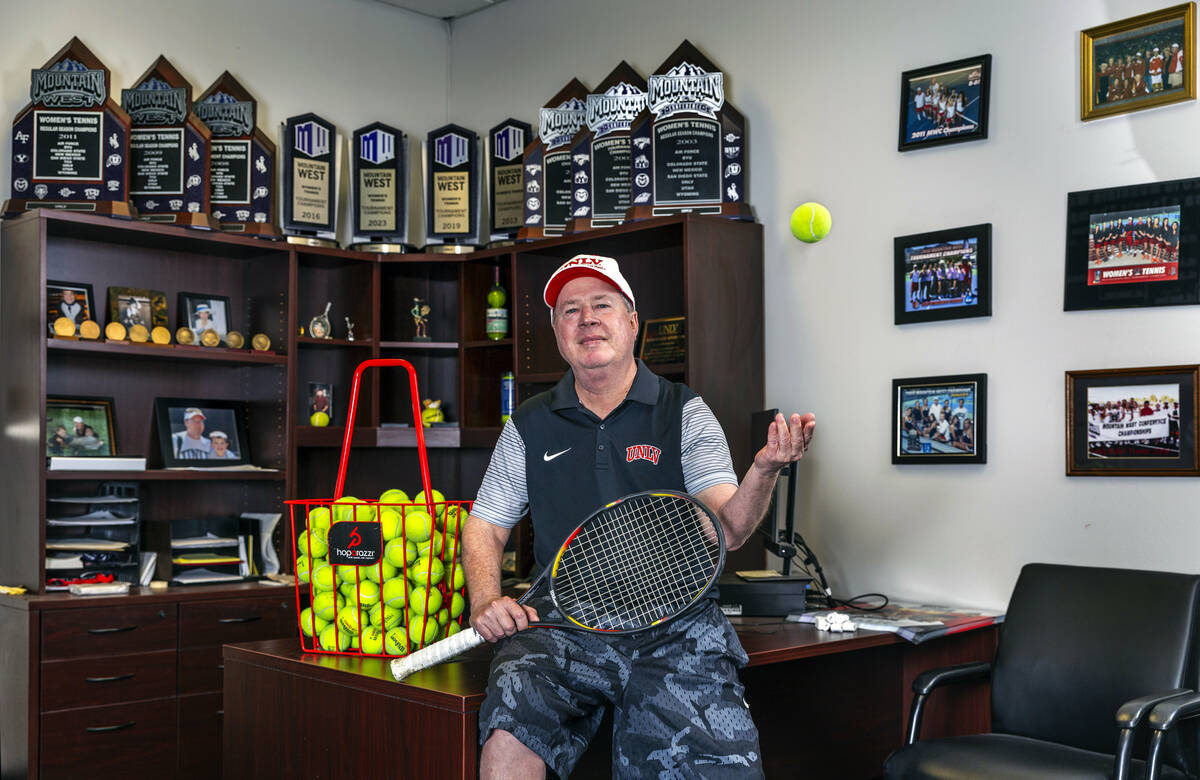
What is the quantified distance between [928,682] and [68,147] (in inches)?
119

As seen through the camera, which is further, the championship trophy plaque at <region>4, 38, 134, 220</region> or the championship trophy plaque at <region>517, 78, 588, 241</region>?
the championship trophy plaque at <region>517, 78, 588, 241</region>

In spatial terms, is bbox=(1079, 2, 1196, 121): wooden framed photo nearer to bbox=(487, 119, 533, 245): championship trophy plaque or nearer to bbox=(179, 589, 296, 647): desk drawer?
bbox=(487, 119, 533, 245): championship trophy plaque

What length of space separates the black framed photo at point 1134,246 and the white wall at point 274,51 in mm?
2681

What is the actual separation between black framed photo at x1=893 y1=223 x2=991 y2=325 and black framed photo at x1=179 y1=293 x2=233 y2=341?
2.34m

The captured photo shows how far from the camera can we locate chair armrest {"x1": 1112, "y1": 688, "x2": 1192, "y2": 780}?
224cm

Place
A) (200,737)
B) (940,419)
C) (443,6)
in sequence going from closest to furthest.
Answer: (940,419), (200,737), (443,6)

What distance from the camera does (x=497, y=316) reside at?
439 cm

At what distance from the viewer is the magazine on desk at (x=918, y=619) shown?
2.83 metres

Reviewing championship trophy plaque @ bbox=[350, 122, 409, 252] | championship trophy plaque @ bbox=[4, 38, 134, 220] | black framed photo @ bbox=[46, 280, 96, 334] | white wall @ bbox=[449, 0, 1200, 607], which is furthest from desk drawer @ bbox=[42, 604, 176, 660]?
white wall @ bbox=[449, 0, 1200, 607]

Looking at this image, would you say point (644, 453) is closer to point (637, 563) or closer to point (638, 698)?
point (637, 563)

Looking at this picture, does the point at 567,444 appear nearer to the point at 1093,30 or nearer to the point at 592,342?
the point at 592,342

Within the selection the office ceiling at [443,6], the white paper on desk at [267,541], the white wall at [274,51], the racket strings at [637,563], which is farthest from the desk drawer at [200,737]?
the office ceiling at [443,6]

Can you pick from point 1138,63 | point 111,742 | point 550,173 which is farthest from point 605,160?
point 111,742

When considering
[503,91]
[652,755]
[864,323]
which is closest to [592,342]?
[652,755]
